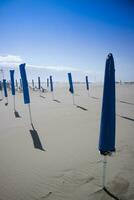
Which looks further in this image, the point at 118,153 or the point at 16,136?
the point at 16,136

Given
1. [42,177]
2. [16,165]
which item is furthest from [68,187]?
[16,165]

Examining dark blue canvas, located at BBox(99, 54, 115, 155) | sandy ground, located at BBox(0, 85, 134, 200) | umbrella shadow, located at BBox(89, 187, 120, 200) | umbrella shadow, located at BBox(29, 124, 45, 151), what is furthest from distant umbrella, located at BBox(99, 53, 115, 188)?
umbrella shadow, located at BBox(29, 124, 45, 151)

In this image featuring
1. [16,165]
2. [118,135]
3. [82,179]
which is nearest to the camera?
[82,179]

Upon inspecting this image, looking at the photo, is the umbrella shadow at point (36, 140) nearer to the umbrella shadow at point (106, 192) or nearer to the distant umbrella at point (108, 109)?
the umbrella shadow at point (106, 192)

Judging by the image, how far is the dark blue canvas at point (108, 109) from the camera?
14.0 feet

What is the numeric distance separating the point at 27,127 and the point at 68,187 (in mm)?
6665

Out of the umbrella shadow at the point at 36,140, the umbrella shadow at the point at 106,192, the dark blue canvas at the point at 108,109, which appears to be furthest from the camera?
the umbrella shadow at the point at 36,140

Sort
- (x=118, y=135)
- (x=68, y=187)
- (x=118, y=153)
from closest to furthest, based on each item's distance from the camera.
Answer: (x=68, y=187)
(x=118, y=153)
(x=118, y=135)

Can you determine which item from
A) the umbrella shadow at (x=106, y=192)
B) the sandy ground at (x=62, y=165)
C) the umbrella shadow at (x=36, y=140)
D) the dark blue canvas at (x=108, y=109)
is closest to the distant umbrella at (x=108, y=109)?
the dark blue canvas at (x=108, y=109)

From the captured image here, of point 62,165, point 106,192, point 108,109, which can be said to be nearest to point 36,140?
point 62,165

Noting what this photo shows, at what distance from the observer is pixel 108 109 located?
4379mm

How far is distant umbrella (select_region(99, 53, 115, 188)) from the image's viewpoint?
168 inches

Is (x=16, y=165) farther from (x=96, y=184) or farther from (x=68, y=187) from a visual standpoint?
(x=96, y=184)

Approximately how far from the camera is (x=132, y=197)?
177 inches
